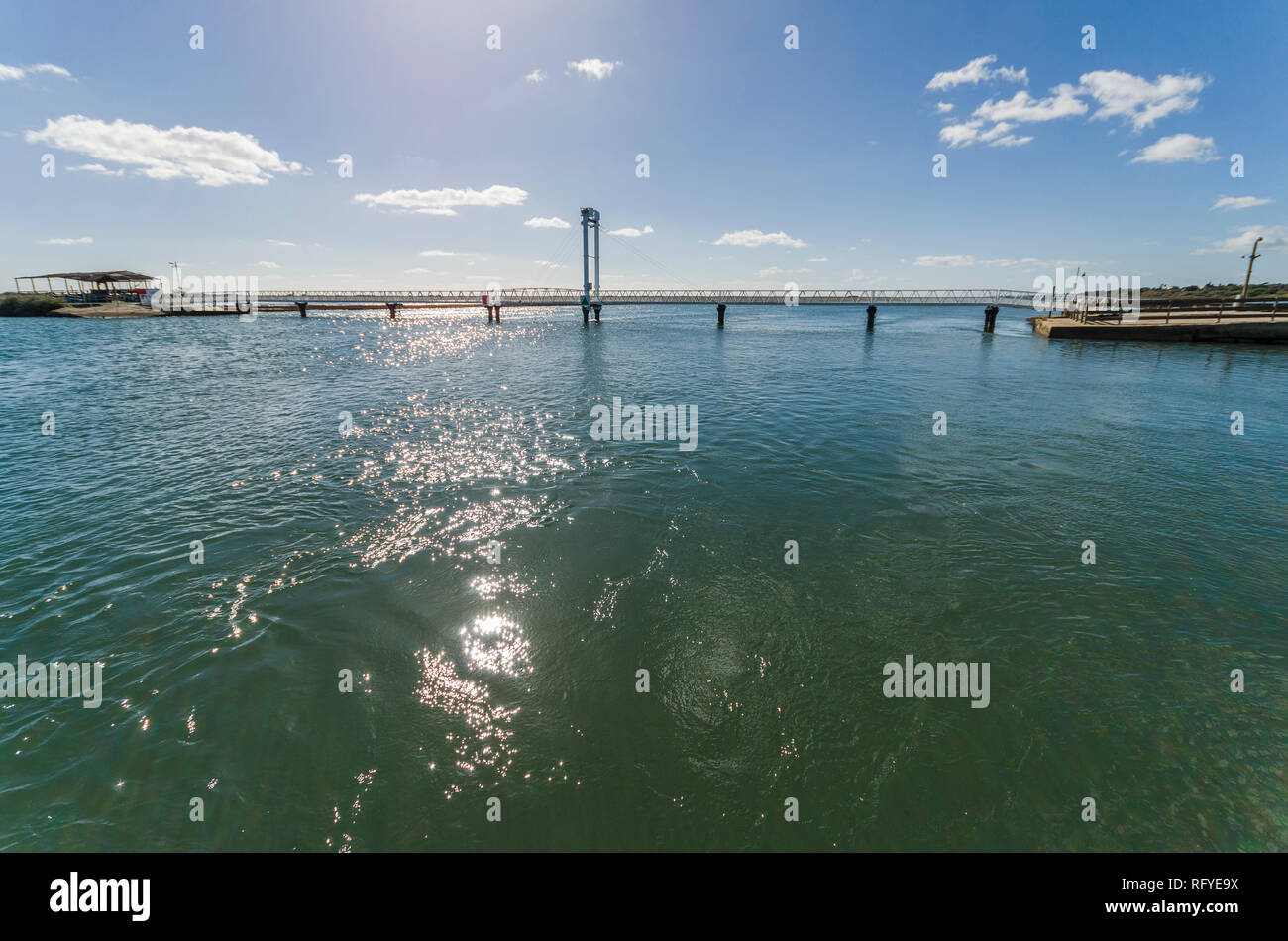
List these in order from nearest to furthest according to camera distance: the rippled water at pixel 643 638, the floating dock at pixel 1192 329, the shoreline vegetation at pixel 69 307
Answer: the rippled water at pixel 643 638 → the floating dock at pixel 1192 329 → the shoreline vegetation at pixel 69 307

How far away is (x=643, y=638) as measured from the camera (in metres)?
5.99

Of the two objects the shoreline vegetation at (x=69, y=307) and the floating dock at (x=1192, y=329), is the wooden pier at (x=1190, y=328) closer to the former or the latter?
the floating dock at (x=1192, y=329)

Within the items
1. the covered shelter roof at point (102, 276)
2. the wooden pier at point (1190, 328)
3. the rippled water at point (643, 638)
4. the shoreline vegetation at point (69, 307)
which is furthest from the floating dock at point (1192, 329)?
the covered shelter roof at point (102, 276)

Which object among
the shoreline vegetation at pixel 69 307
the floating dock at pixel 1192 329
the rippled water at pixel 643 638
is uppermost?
the shoreline vegetation at pixel 69 307

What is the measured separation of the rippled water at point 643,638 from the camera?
4039 millimetres

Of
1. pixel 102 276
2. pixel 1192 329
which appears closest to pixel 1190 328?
pixel 1192 329

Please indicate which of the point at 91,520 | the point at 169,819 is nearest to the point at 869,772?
the point at 169,819

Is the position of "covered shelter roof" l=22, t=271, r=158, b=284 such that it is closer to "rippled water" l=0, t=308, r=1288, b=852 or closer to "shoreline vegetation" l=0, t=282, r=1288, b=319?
"shoreline vegetation" l=0, t=282, r=1288, b=319

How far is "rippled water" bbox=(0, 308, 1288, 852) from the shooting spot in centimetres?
404

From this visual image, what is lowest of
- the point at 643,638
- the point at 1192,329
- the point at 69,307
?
the point at 643,638

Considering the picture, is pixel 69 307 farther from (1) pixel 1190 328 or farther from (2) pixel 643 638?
(1) pixel 1190 328

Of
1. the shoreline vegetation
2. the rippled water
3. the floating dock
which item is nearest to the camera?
the rippled water

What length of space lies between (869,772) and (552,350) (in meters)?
40.1

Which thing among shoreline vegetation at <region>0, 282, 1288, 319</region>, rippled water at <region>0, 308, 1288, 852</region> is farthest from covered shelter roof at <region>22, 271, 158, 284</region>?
rippled water at <region>0, 308, 1288, 852</region>
